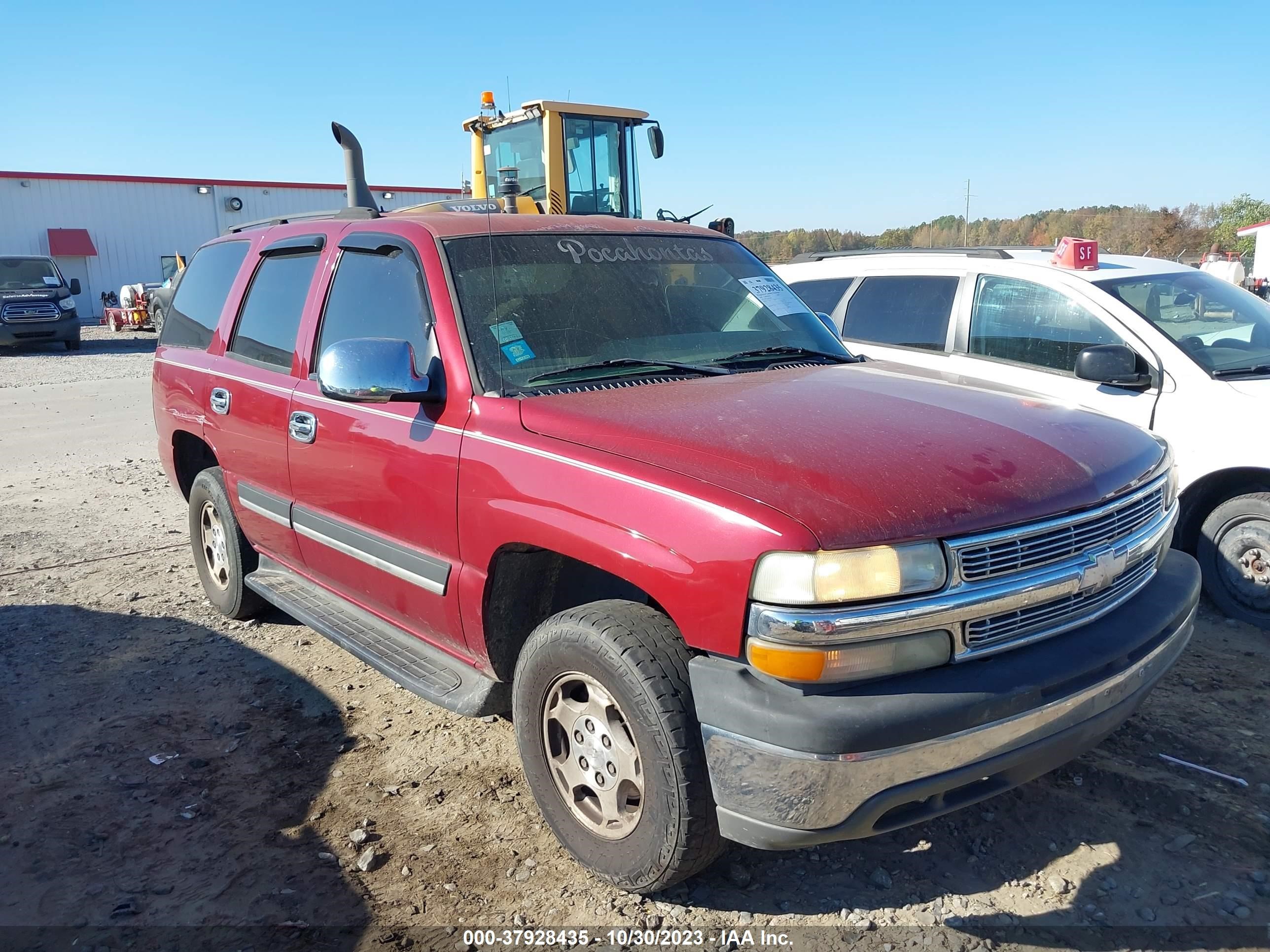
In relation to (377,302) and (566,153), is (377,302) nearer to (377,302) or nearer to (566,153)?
(377,302)

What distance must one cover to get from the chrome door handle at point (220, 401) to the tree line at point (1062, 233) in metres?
18.5

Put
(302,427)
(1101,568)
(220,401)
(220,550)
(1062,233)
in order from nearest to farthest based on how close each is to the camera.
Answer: (1101,568) → (302,427) → (220,401) → (220,550) → (1062,233)

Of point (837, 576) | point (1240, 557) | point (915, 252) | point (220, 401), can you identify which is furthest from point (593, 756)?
point (915, 252)

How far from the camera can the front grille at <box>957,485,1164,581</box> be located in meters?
2.30

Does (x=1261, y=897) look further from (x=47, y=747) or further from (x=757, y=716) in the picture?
(x=47, y=747)

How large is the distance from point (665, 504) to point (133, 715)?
→ 111 inches

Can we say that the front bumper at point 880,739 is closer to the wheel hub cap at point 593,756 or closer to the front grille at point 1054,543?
the front grille at point 1054,543

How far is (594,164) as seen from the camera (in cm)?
1284

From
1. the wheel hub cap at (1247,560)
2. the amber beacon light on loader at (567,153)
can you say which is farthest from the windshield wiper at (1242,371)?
the amber beacon light on loader at (567,153)

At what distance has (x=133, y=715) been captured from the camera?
392 cm

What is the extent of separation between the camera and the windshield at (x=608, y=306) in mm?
3193

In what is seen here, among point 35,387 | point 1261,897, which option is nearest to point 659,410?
point 1261,897

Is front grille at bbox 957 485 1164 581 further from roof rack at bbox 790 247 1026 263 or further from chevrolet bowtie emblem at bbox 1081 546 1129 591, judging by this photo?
roof rack at bbox 790 247 1026 263

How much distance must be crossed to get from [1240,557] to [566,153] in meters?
9.89
